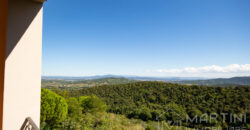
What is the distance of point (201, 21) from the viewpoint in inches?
246

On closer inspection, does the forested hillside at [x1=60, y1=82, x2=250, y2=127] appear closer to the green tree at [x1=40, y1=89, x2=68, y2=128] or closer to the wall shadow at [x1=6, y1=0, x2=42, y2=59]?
the green tree at [x1=40, y1=89, x2=68, y2=128]

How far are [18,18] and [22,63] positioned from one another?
481 mm

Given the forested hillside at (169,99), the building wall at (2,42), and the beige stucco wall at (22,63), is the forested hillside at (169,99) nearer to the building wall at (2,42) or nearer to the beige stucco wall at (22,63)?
the beige stucco wall at (22,63)

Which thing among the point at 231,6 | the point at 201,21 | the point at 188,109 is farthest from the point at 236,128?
the point at 231,6

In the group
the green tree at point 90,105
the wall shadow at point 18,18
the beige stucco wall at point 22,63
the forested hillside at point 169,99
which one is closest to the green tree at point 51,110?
the forested hillside at point 169,99

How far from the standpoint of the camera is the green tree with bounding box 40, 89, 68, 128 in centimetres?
480

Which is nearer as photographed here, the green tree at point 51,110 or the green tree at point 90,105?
the green tree at point 51,110

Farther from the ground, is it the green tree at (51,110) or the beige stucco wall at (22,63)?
the beige stucco wall at (22,63)

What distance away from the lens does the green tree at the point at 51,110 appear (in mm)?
4797

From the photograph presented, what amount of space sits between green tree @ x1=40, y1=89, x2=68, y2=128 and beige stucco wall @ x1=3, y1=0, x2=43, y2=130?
4218 mm

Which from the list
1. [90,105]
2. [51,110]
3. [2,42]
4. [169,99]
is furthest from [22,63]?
[169,99]

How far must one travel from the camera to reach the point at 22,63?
1248mm

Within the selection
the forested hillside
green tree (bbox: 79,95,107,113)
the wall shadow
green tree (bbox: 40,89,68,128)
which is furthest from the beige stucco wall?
green tree (bbox: 79,95,107,113)

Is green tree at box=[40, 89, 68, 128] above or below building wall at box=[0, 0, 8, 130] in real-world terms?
below
